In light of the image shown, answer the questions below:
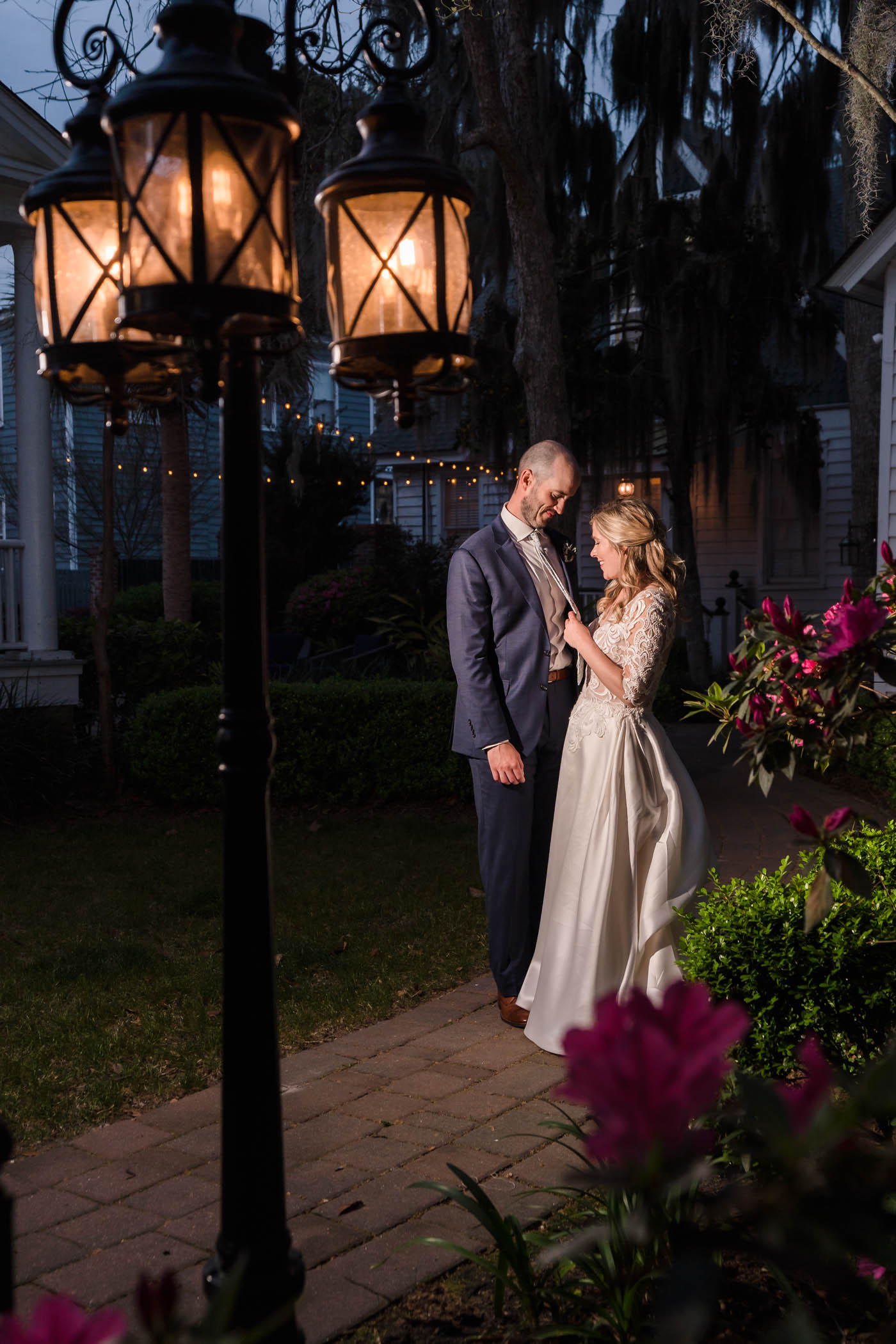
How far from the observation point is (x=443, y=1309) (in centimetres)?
255

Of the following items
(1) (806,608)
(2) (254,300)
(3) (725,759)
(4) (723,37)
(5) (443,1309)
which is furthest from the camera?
(1) (806,608)

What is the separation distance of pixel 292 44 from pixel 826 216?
1296 centimetres

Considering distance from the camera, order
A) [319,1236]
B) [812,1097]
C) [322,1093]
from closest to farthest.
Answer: [812,1097] < [319,1236] < [322,1093]

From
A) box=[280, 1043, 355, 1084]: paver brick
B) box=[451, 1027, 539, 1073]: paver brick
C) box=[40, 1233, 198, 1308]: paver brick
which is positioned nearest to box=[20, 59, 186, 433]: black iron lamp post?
box=[40, 1233, 198, 1308]: paver brick

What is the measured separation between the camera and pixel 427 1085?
12.5 ft

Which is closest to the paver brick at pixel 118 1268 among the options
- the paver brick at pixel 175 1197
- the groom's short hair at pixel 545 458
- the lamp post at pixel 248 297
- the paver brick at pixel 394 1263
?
the paver brick at pixel 175 1197

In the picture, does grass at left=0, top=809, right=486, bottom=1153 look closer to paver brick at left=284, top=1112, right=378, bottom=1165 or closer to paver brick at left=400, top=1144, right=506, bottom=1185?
paver brick at left=284, top=1112, right=378, bottom=1165

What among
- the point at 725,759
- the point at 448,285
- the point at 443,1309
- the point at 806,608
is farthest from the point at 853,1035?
the point at 806,608

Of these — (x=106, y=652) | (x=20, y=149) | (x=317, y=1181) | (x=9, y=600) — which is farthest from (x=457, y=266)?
(x=20, y=149)

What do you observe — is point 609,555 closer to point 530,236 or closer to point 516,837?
point 516,837

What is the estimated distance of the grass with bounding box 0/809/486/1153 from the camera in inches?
158

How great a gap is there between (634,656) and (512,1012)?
138 centimetres

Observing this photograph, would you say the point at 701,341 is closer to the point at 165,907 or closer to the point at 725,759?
the point at 725,759

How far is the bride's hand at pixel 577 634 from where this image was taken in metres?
4.19
